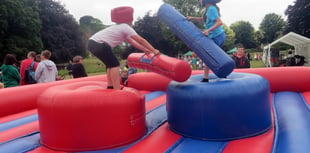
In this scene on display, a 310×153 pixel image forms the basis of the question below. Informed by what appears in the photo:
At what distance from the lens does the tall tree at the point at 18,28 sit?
2041 centimetres

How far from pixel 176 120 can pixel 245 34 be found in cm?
5923

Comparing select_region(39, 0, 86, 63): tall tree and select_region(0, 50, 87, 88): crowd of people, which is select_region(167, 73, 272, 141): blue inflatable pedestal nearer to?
select_region(0, 50, 87, 88): crowd of people

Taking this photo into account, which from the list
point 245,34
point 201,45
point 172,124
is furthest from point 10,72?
point 245,34

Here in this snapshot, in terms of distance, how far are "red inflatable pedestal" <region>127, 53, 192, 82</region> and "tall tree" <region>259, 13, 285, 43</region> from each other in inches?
1982

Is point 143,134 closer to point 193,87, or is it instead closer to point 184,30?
point 193,87

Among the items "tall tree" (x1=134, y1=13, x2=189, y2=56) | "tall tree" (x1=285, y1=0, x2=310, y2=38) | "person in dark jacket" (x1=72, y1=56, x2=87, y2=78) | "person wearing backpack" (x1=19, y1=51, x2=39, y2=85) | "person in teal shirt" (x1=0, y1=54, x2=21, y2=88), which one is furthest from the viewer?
"tall tree" (x1=134, y1=13, x2=189, y2=56)

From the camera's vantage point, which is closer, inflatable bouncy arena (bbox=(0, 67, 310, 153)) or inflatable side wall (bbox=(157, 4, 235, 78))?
inflatable bouncy arena (bbox=(0, 67, 310, 153))

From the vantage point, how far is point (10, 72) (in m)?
4.85

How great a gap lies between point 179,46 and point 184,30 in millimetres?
27194

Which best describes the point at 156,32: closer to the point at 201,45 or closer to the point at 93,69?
the point at 93,69

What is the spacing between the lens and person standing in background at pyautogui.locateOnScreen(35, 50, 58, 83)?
4859mm

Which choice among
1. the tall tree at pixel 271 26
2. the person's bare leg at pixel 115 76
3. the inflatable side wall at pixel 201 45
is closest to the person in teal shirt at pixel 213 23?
the inflatable side wall at pixel 201 45

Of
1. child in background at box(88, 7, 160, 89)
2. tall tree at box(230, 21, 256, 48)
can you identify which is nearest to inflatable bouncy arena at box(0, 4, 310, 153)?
child in background at box(88, 7, 160, 89)

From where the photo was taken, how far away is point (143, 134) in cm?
299
